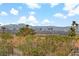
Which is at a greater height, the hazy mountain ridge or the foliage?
the hazy mountain ridge

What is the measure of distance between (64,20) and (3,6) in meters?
0.63

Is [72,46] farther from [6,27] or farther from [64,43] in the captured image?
[6,27]

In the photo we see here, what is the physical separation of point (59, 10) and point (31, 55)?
539 millimetres

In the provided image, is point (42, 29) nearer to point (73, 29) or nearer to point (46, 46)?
point (46, 46)

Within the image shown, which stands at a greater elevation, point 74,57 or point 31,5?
point 31,5

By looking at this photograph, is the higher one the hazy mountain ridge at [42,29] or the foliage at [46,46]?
the hazy mountain ridge at [42,29]

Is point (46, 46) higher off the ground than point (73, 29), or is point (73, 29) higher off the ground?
point (73, 29)

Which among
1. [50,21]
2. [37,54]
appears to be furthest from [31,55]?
[50,21]

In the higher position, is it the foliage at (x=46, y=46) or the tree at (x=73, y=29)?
the tree at (x=73, y=29)

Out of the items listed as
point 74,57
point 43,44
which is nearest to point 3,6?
point 43,44

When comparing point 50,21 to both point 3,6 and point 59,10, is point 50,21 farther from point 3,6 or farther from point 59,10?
point 3,6

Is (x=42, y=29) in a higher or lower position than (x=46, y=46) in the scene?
higher

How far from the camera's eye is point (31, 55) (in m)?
5.35

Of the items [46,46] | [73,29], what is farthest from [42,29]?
[73,29]
